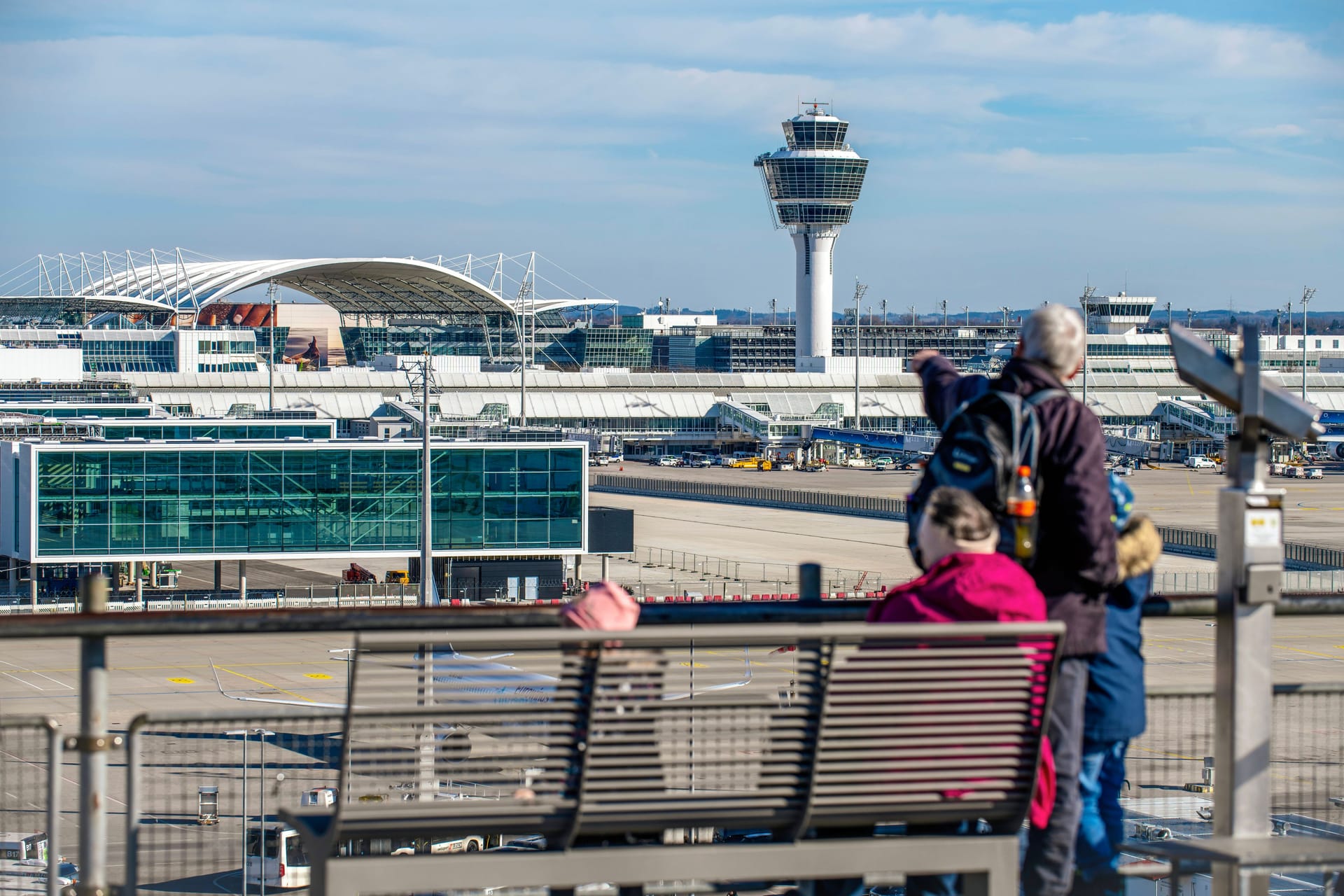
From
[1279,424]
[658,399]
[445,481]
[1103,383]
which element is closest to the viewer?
[1279,424]

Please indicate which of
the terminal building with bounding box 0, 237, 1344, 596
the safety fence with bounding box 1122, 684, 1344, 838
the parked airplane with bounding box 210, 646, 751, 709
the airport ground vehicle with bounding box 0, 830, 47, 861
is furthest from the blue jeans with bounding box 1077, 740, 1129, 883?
the terminal building with bounding box 0, 237, 1344, 596

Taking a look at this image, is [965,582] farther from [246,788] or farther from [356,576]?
[356,576]

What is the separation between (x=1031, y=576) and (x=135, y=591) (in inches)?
1622

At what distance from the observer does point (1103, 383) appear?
114938mm

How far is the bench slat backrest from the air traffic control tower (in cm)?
12367

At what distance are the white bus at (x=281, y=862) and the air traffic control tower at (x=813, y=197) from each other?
380 feet

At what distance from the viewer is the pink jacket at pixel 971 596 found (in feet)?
12.2

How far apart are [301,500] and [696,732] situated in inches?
1487

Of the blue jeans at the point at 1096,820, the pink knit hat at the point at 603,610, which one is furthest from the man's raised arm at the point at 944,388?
the pink knit hat at the point at 603,610

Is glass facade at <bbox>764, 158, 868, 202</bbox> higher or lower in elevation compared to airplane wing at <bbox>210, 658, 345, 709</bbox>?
Answer: higher

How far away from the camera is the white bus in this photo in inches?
428

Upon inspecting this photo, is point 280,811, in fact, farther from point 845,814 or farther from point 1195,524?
point 1195,524

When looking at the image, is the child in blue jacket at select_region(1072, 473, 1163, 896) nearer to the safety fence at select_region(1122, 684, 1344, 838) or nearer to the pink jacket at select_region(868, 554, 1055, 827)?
the safety fence at select_region(1122, 684, 1344, 838)

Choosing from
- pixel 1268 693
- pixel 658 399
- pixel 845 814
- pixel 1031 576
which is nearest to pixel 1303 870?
pixel 1268 693
